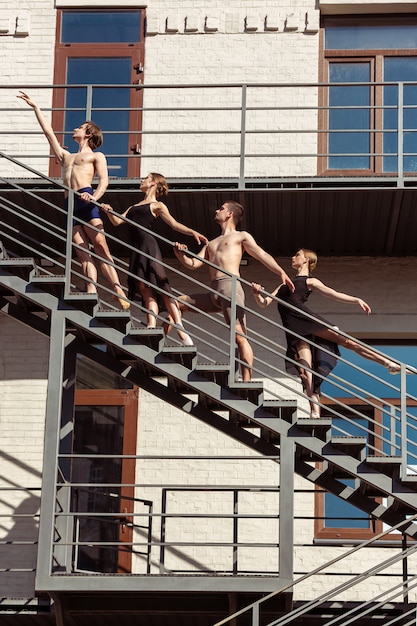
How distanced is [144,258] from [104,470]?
3.44 m

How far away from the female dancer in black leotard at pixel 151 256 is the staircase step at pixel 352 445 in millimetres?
1860

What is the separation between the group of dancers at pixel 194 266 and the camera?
47.4 feet

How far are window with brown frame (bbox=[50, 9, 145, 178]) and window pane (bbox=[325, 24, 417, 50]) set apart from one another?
8.42 feet

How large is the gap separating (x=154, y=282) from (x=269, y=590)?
3.41 m

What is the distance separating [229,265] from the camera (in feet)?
48.0

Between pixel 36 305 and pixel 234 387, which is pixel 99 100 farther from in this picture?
pixel 234 387

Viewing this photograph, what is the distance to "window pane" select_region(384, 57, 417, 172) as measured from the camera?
17.7 m

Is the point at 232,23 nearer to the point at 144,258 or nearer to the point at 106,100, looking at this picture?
the point at 106,100

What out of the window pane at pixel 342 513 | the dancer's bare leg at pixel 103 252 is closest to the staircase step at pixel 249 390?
the dancer's bare leg at pixel 103 252

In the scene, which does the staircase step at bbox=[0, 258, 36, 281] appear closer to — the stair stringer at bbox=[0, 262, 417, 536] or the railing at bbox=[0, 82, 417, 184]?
the stair stringer at bbox=[0, 262, 417, 536]

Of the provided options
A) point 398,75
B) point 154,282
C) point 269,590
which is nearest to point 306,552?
point 269,590

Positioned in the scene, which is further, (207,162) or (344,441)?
(207,162)

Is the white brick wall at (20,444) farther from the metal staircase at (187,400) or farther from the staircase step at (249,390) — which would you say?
the staircase step at (249,390)

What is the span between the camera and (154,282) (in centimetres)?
1450
